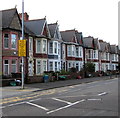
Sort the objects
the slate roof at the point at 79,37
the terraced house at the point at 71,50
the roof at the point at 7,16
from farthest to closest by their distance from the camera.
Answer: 1. the slate roof at the point at 79,37
2. the terraced house at the point at 71,50
3. the roof at the point at 7,16

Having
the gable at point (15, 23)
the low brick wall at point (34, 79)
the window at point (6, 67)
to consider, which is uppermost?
the gable at point (15, 23)

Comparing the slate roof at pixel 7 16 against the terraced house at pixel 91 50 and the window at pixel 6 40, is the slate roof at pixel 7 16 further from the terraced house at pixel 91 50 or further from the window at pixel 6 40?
the terraced house at pixel 91 50

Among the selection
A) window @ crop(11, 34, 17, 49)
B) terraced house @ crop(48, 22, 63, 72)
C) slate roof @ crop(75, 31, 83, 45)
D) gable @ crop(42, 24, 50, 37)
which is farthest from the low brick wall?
slate roof @ crop(75, 31, 83, 45)

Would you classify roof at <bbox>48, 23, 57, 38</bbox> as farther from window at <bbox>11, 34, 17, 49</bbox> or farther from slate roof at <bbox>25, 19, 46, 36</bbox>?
window at <bbox>11, 34, 17, 49</bbox>

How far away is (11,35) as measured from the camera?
92.3 ft

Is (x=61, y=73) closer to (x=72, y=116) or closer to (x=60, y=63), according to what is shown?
(x=60, y=63)

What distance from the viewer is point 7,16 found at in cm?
2922

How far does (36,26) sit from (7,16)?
6567mm

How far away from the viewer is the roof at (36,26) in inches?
1342

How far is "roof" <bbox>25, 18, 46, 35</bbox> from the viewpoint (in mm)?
34094

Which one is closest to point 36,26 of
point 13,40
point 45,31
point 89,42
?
point 45,31

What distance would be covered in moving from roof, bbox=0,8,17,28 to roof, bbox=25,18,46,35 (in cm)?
578

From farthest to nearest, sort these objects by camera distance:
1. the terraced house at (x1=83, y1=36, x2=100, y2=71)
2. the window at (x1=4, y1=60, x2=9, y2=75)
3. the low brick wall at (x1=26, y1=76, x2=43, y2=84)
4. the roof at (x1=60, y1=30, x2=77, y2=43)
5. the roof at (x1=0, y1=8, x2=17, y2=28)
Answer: the terraced house at (x1=83, y1=36, x2=100, y2=71) < the roof at (x1=60, y1=30, x2=77, y2=43) < the roof at (x1=0, y1=8, x2=17, y2=28) < the window at (x1=4, y1=60, x2=9, y2=75) < the low brick wall at (x1=26, y1=76, x2=43, y2=84)

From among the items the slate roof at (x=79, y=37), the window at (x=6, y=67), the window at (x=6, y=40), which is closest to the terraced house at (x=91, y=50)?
the slate roof at (x=79, y=37)
